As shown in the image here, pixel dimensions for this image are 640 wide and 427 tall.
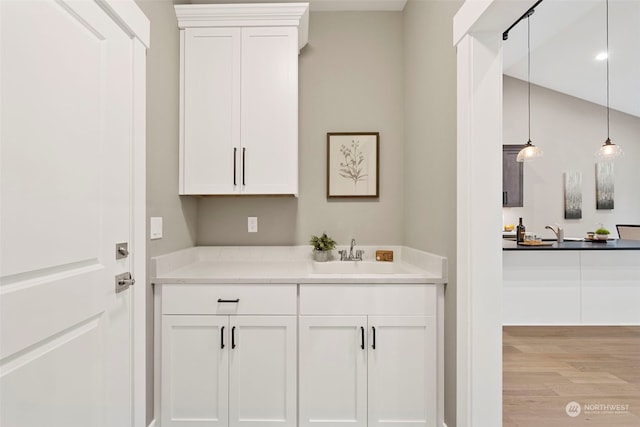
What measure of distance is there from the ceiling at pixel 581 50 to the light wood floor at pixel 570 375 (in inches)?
130

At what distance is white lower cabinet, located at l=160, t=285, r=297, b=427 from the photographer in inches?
69.1

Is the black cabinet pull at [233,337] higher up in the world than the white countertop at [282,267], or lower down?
lower down

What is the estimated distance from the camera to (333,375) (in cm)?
176

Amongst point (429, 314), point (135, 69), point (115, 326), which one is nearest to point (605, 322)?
point (429, 314)

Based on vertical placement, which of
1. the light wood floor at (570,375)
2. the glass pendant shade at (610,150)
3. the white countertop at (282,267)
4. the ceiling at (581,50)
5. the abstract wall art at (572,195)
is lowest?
the light wood floor at (570,375)

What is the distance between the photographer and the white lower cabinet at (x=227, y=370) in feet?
5.76

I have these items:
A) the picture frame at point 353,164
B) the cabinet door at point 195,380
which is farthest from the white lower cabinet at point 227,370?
the picture frame at point 353,164

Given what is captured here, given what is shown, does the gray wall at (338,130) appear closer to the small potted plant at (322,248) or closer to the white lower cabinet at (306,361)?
the small potted plant at (322,248)

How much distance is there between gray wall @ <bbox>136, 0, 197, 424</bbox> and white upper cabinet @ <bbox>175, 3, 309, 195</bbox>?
9 centimetres

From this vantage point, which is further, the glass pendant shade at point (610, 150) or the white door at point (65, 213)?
the glass pendant shade at point (610, 150)

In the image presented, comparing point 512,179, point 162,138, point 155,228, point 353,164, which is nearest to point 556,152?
point 512,179

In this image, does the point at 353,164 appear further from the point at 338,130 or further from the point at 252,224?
the point at 252,224

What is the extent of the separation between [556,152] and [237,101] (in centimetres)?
602

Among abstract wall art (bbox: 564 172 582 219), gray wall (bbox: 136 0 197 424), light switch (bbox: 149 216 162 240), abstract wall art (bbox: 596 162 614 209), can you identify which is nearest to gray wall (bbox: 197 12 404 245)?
gray wall (bbox: 136 0 197 424)
